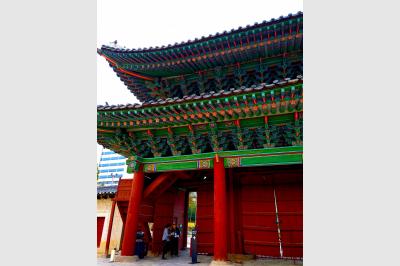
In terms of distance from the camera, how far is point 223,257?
7961mm

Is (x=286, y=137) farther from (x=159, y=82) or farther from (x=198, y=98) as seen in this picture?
(x=159, y=82)

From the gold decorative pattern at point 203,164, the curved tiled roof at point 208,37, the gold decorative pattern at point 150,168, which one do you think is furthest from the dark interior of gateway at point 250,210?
the curved tiled roof at point 208,37

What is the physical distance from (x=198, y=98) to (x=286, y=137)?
3211mm

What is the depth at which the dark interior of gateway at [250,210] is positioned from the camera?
1001 centimetres

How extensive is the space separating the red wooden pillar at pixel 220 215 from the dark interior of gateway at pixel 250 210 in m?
1.71

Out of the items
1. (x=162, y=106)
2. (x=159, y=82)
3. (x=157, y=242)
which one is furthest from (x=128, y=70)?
(x=157, y=242)

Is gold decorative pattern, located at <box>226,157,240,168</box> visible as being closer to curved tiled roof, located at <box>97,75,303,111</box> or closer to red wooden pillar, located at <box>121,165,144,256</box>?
Result: curved tiled roof, located at <box>97,75,303,111</box>

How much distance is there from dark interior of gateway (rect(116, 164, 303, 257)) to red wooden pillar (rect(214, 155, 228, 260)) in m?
1.71

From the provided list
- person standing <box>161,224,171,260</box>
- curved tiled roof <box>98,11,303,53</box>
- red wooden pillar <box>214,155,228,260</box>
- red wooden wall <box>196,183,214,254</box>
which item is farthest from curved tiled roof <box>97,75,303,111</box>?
person standing <box>161,224,171,260</box>

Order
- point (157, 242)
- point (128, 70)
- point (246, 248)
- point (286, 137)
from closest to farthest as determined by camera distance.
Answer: point (286, 137)
point (246, 248)
point (157, 242)
point (128, 70)

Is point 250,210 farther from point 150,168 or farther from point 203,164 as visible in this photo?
point 150,168

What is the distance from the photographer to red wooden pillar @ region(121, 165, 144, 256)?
9266mm

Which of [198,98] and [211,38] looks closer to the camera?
[198,98]

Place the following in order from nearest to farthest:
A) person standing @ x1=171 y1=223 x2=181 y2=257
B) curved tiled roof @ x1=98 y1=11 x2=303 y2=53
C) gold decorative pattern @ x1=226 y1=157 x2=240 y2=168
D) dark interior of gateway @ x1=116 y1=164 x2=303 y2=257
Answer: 1. gold decorative pattern @ x1=226 y1=157 x2=240 y2=168
2. curved tiled roof @ x1=98 y1=11 x2=303 y2=53
3. dark interior of gateway @ x1=116 y1=164 x2=303 y2=257
4. person standing @ x1=171 y1=223 x2=181 y2=257
